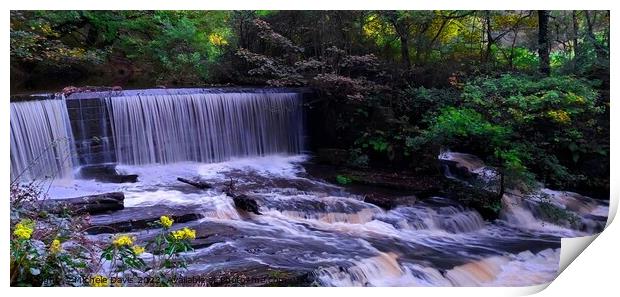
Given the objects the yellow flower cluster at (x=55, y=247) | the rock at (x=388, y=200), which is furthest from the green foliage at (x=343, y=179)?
the yellow flower cluster at (x=55, y=247)

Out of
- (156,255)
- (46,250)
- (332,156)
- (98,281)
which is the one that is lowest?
(98,281)

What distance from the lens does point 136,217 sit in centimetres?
511

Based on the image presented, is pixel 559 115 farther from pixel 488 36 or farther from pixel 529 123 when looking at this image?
pixel 488 36

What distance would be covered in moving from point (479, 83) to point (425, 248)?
1.83 metres

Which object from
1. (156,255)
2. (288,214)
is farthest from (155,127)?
(156,255)

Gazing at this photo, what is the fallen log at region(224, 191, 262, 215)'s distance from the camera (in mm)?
5527

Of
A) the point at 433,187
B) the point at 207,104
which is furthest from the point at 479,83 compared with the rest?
the point at 207,104

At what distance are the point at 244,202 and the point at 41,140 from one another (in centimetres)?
202

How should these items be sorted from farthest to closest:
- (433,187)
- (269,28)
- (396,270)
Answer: (433,187) < (269,28) < (396,270)

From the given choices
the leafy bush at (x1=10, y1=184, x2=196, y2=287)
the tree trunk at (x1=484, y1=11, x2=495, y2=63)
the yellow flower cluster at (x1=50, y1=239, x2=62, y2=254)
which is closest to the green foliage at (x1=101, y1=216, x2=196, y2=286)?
the leafy bush at (x1=10, y1=184, x2=196, y2=287)

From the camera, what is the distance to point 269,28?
18.3ft

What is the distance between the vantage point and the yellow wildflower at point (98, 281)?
4.24 meters

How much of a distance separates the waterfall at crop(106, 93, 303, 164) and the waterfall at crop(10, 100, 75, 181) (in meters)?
0.52
